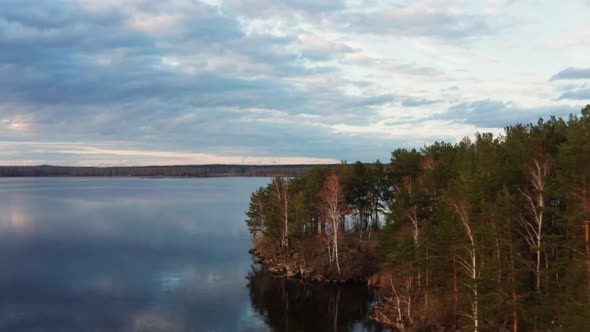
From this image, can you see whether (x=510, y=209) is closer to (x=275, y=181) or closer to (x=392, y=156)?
(x=392, y=156)

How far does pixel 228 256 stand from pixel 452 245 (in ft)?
137

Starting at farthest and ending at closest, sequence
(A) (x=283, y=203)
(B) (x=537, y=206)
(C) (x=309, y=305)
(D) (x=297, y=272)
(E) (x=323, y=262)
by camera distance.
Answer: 1. (A) (x=283, y=203)
2. (D) (x=297, y=272)
3. (E) (x=323, y=262)
4. (C) (x=309, y=305)
5. (B) (x=537, y=206)

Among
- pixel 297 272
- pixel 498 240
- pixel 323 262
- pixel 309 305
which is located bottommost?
pixel 309 305

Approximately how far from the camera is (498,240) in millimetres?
28953

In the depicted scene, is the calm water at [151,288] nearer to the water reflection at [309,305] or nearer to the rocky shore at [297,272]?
the water reflection at [309,305]

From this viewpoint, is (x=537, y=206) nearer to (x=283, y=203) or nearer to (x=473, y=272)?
(x=473, y=272)

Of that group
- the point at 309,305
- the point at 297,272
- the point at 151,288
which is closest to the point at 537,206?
the point at 309,305

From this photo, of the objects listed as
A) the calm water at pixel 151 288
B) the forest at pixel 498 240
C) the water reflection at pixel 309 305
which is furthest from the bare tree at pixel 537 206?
the calm water at pixel 151 288

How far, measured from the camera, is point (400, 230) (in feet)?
145

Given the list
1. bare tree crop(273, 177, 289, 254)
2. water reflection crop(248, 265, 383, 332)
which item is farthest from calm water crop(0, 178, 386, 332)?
bare tree crop(273, 177, 289, 254)

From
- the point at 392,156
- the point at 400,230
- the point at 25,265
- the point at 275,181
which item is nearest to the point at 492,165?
the point at 400,230

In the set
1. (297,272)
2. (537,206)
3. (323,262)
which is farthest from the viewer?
(297,272)

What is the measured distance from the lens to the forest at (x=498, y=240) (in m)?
25.9

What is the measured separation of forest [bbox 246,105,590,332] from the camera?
1021 inches
